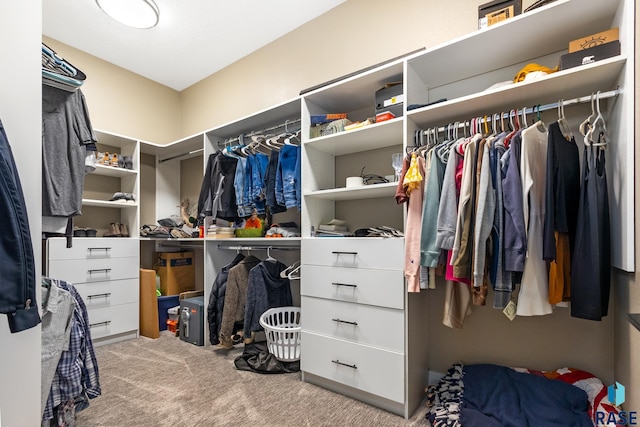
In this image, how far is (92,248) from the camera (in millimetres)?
2889

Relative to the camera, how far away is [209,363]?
8.21 ft

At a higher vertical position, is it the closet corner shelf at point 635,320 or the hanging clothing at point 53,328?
the closet corner shelf at point 635,320

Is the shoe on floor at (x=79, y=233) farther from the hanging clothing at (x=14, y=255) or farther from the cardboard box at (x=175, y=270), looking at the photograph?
the hanging clothing at (x=14, y=255)

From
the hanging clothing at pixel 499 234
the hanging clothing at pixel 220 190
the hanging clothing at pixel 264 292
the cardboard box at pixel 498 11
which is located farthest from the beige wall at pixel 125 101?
the hanging clothing at pixel 499 234

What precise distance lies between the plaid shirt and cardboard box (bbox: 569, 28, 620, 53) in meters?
2.64

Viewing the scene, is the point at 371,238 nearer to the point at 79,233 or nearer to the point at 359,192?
the point at 359,192

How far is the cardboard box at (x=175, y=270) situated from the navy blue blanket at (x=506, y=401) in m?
2.78

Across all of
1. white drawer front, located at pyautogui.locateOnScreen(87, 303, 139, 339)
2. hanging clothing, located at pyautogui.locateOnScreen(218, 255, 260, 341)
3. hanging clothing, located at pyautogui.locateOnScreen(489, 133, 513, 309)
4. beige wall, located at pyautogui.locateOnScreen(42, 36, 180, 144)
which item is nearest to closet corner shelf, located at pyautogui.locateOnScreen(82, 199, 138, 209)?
beige wall, located at pyautogui.locateOnScreen(42, 36, 180, 144)

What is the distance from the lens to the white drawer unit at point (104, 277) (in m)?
2.72

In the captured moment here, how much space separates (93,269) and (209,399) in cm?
176

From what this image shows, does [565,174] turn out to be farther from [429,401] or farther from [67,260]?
[67,260]

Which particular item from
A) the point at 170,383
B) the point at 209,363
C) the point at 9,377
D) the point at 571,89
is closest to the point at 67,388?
the point at 9,377

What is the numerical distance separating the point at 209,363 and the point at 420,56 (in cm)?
258

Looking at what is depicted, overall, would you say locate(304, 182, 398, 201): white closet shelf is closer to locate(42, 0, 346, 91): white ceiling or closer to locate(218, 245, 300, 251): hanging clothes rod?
locate(218, 245, 300, 251): hanging clothes rod
